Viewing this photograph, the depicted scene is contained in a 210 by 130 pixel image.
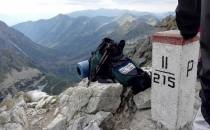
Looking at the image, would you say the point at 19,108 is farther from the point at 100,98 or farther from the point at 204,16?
the point at 204,16

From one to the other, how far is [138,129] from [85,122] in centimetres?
158

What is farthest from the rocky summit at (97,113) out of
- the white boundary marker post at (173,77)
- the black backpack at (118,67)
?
the white boundary marker post at (173,77)

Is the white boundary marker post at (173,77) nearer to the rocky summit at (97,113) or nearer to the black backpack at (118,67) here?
the rocky summit at (97,113)

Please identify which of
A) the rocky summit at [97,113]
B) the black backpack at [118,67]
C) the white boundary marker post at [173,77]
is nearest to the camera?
the white boundary marker post at [173,77]

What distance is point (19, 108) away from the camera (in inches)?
481

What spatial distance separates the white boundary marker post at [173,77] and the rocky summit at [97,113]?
0.42 metres

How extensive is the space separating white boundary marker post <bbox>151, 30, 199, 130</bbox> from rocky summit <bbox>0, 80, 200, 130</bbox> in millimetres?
422

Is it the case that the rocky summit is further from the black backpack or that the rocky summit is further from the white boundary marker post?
the white boundary marker post

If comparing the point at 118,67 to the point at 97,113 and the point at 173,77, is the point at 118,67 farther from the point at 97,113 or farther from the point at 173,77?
the point at 173,77

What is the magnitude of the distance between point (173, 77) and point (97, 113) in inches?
109

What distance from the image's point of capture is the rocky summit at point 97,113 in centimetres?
913

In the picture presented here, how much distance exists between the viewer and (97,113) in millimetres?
9562

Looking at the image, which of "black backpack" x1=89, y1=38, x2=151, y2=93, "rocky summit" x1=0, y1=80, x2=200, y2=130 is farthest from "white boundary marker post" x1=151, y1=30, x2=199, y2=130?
"black backpack" x1=89, y1=38, x2=151, y2=93

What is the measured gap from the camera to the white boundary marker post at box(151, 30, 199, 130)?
744 centimetres
